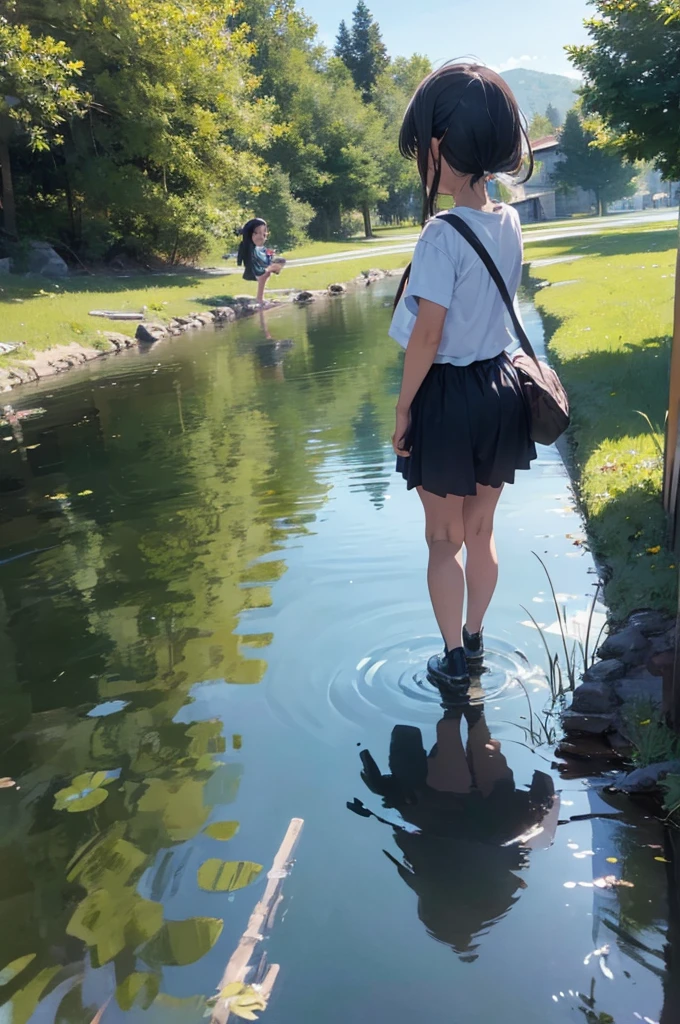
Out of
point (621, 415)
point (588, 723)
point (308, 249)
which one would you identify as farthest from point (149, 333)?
point (308, 249)

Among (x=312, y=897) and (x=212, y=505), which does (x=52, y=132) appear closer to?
(x=212, y=505)

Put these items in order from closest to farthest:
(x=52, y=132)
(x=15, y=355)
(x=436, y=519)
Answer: (x=436, y=519) → (x=15, y=355) → (x=52, y=132)

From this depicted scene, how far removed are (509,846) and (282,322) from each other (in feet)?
58.6

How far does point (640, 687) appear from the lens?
11.2 ft

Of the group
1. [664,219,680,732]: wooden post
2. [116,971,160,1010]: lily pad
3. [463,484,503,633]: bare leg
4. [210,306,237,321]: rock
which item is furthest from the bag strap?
[210,306,237,321]: rock

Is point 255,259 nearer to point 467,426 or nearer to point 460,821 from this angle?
point 467,426

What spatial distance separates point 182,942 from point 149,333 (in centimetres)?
1714

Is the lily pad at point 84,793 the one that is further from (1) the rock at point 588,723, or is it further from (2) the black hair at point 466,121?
(2) the black hair at point 466,121

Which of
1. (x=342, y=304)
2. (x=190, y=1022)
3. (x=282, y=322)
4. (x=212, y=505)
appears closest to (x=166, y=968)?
(x=190, y=1022)

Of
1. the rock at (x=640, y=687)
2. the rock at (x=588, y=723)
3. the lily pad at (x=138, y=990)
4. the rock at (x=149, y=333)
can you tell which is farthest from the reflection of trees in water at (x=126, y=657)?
the rock at (x=149, y=333)

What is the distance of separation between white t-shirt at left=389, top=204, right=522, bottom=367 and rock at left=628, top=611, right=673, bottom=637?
129 cm

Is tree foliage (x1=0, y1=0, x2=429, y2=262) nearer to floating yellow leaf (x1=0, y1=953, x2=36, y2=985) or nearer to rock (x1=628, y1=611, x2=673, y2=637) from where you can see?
rock (x1=628, y1=611, x2=673, y2=637)

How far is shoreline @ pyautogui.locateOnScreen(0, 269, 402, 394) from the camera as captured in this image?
47.1 ft

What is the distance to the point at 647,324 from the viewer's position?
10.7 meters
